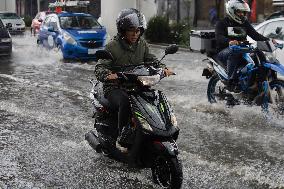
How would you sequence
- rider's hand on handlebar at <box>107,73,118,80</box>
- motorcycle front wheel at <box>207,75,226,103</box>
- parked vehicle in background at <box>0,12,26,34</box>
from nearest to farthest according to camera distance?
1. rider's hand on handlebar at <box>107,73,118,80</box>
2. motorcycle front wheel at <box>207,75,226,103</box>
3. parked vehicle in background at <box>0,12,26,34</box>

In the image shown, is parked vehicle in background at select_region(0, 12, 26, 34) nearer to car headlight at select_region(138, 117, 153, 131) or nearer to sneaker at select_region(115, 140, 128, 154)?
sneaker at select_region(115, 140, 128, 154)

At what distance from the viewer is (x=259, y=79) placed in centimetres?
820

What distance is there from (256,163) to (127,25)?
2.26 m

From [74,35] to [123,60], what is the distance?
11.5m

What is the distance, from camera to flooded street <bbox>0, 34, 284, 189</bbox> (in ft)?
17.7

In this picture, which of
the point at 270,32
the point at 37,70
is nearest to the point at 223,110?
the point at 270,32

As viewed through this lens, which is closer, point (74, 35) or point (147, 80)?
point (147, 80)

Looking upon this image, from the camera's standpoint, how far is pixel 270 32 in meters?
10.6

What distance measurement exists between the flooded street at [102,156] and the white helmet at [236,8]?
1602 millimetres

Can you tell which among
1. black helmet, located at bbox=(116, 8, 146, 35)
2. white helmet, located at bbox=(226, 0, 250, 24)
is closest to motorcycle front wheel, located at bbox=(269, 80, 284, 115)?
white helmet, located at bbox=(226, 0, 250, 24)

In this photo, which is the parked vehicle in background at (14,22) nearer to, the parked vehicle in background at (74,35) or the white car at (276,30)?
the parked vehicle in background at (74,35)

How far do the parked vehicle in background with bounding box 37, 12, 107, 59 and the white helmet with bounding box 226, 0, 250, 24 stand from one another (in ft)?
27.3

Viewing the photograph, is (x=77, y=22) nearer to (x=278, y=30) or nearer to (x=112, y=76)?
(x=278, y=30)

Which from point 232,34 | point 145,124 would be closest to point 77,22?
point 232,34
